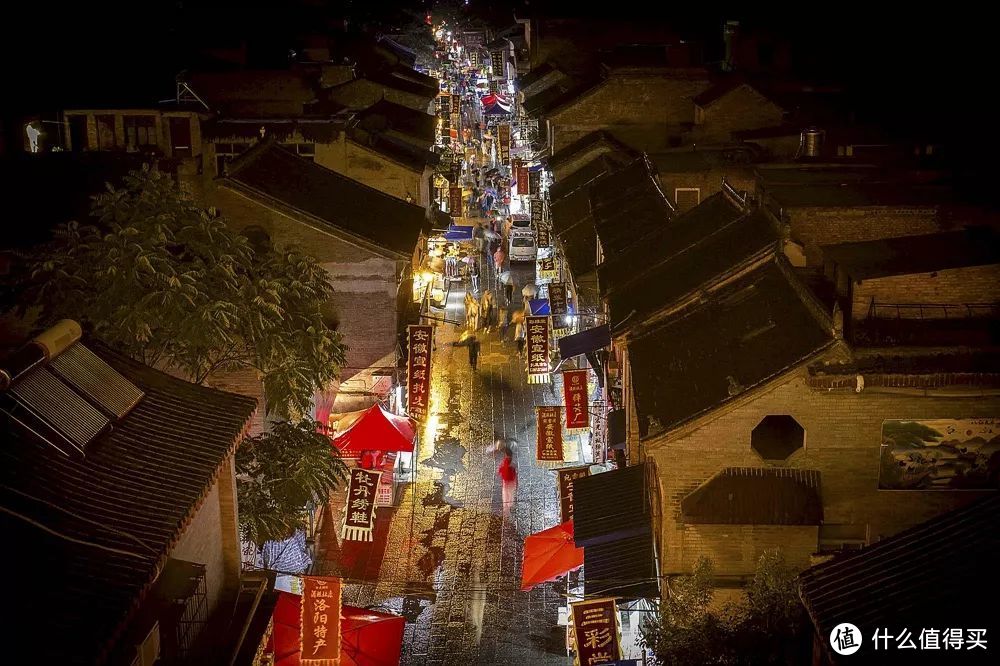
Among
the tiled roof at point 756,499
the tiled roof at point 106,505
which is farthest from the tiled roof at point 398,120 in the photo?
the tiled roof at point 106,505

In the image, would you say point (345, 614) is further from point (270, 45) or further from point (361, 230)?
point (270, 45)

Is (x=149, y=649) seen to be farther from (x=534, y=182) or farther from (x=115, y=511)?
(x=534, y=182)

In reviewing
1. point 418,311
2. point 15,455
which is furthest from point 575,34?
point 15,455

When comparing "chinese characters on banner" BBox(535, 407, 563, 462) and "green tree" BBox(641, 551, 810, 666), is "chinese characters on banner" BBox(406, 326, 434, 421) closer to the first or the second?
"chinese characters on banner" BBox(535, 407, 563, 462)

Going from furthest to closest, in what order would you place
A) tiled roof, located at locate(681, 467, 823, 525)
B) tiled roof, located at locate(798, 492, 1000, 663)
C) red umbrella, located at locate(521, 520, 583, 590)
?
red umbrella, located at locate(521, 520, 583, 590) → tiled roof, located at locate(681, 467, 823, 525) → tiled roof, located at locate(798, 492, 1000, 663)

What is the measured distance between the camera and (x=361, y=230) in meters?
27.0

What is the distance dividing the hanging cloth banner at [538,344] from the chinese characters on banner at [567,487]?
8287mm

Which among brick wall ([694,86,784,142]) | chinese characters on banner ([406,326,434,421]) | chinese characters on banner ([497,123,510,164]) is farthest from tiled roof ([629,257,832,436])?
chinese characters on banner ([497,123,510,164])

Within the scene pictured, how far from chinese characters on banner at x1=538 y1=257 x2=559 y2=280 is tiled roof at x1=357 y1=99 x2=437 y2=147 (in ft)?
25.6

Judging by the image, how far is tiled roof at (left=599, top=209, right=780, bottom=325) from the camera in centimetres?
2053

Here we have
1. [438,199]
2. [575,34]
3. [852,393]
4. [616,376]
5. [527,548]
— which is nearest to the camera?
[852,393]

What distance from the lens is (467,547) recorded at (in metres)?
24.0

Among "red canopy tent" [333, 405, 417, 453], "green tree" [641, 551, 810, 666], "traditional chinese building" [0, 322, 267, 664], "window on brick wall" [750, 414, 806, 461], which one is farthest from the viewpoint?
"red canopy tent" [333, 405, 417, 453]

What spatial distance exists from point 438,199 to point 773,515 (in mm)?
36545
